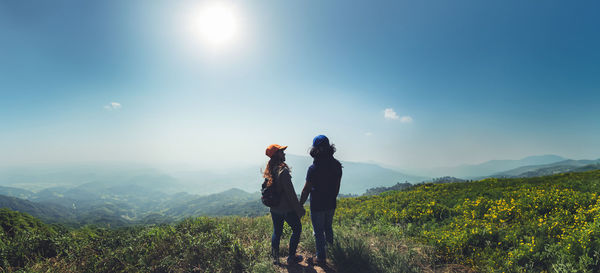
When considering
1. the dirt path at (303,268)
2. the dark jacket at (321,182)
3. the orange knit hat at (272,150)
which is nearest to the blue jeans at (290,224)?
the dirt path at (303,268)

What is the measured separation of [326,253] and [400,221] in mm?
4553

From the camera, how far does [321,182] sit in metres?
4.64

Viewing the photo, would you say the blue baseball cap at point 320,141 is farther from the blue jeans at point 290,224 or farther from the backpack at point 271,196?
the blue jeans at point 290,224

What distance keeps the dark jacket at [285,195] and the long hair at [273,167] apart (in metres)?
0.07

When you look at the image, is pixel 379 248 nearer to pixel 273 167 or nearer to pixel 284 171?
pixel 284 171

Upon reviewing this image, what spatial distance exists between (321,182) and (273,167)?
39.0 inches

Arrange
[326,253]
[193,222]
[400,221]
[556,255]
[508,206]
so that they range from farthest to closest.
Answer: [400,221] → [193,222] → [508,206] → [326,253] → [556,255]

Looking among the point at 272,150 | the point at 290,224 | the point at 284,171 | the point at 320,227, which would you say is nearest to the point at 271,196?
the point at 284,171

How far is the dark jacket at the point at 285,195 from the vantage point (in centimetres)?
443

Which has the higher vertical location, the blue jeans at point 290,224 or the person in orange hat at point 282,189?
the person in orange hat at point 282,189

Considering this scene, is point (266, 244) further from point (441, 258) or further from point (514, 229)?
point (514, 229)

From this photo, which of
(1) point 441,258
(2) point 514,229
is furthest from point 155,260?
(2) point 514,229

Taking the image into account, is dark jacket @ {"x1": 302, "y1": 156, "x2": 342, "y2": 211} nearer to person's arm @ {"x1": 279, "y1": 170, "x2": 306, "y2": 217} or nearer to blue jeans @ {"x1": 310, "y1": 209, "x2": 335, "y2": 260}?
blue jeans @ {"x1": 310, "y1": 209, "x2": 335, "y2": 260}

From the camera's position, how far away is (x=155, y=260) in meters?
5.06
